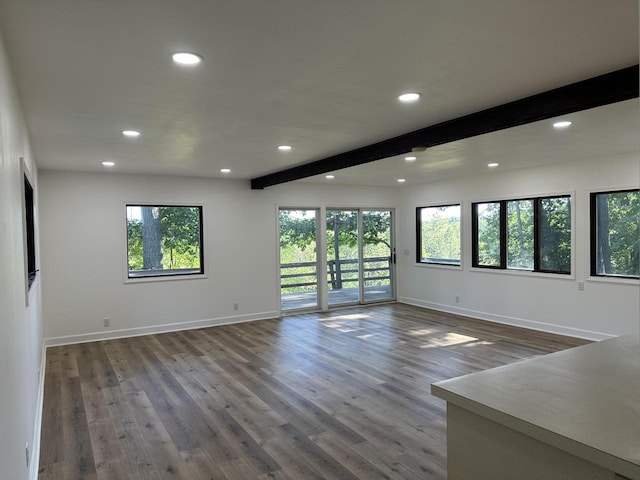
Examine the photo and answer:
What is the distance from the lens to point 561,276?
607cm

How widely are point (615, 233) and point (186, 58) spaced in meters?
5.63

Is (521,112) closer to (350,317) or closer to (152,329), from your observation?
(350,317)

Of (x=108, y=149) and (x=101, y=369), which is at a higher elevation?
(x=108, y=149)

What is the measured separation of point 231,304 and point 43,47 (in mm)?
5575

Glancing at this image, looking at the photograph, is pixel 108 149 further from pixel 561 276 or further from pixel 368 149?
pixel 561 276

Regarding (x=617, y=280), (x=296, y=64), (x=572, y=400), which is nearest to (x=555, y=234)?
(x=617, y=280)

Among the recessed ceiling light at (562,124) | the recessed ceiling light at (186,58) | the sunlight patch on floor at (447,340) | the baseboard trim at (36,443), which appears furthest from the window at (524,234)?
the baseboard trim at (36,443)

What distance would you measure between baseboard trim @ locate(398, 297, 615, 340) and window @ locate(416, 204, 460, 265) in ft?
2.68

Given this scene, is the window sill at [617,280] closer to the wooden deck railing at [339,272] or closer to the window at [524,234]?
the window at [524,234]

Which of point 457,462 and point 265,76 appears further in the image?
point 265,76

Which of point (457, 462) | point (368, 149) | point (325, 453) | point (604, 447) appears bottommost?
point (325, 453)

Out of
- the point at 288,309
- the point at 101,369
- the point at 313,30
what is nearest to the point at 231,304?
the point at 288,309

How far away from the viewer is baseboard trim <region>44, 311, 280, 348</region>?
19.9 feet

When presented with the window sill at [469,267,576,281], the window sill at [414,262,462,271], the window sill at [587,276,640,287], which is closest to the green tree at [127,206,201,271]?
the window sill at [414,262,462,271]
